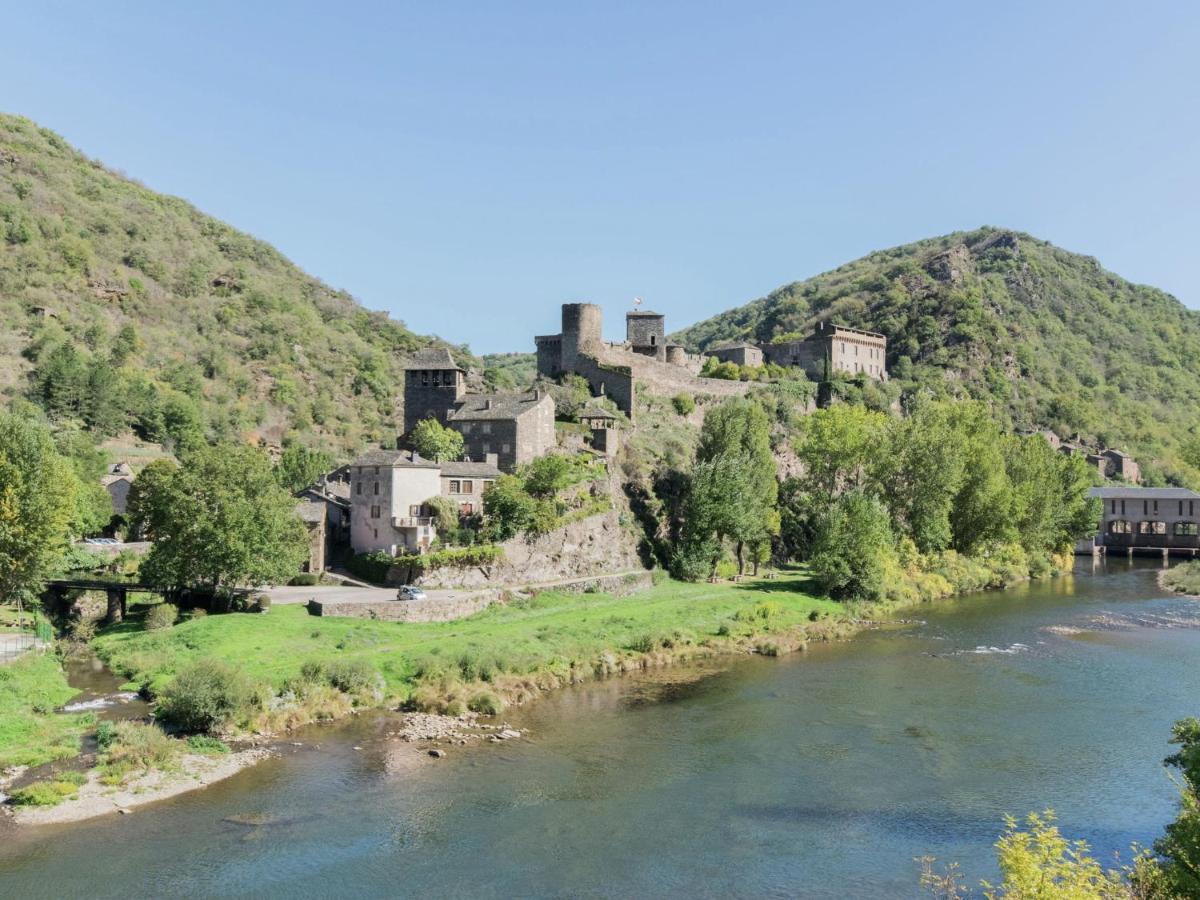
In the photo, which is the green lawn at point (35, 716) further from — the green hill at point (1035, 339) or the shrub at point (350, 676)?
the green hill at point (1035, 339)

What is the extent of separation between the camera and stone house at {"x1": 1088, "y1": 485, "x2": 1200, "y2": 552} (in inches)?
3703

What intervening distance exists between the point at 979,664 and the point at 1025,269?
158822 mm

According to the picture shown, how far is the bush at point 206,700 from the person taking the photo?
33625 millimetres

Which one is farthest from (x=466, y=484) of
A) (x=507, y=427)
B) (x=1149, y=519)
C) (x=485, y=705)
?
(x=1149, y=519)

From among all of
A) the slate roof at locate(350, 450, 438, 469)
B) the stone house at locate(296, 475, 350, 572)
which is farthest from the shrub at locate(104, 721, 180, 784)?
the slate roof at locate(350, 450, 438, 469)

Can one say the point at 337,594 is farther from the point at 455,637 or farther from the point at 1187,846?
the point at 1187,846

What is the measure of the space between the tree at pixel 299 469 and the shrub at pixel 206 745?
40.4 m

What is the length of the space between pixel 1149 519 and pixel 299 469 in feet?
263

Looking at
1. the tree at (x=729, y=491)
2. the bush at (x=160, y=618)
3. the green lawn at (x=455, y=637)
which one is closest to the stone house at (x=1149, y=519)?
the tree at (x=729, y=491)

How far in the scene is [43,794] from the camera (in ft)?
89.1

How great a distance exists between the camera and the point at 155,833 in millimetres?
25828

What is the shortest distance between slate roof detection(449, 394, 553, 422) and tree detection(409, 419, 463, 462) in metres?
1.84

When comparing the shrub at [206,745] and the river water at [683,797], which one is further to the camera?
the shrub at [206,745]

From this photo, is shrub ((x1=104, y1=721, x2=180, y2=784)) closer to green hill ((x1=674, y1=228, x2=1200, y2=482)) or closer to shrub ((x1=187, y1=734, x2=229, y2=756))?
shrub ((x1=187, y1=734, x2=229, y2=756))
